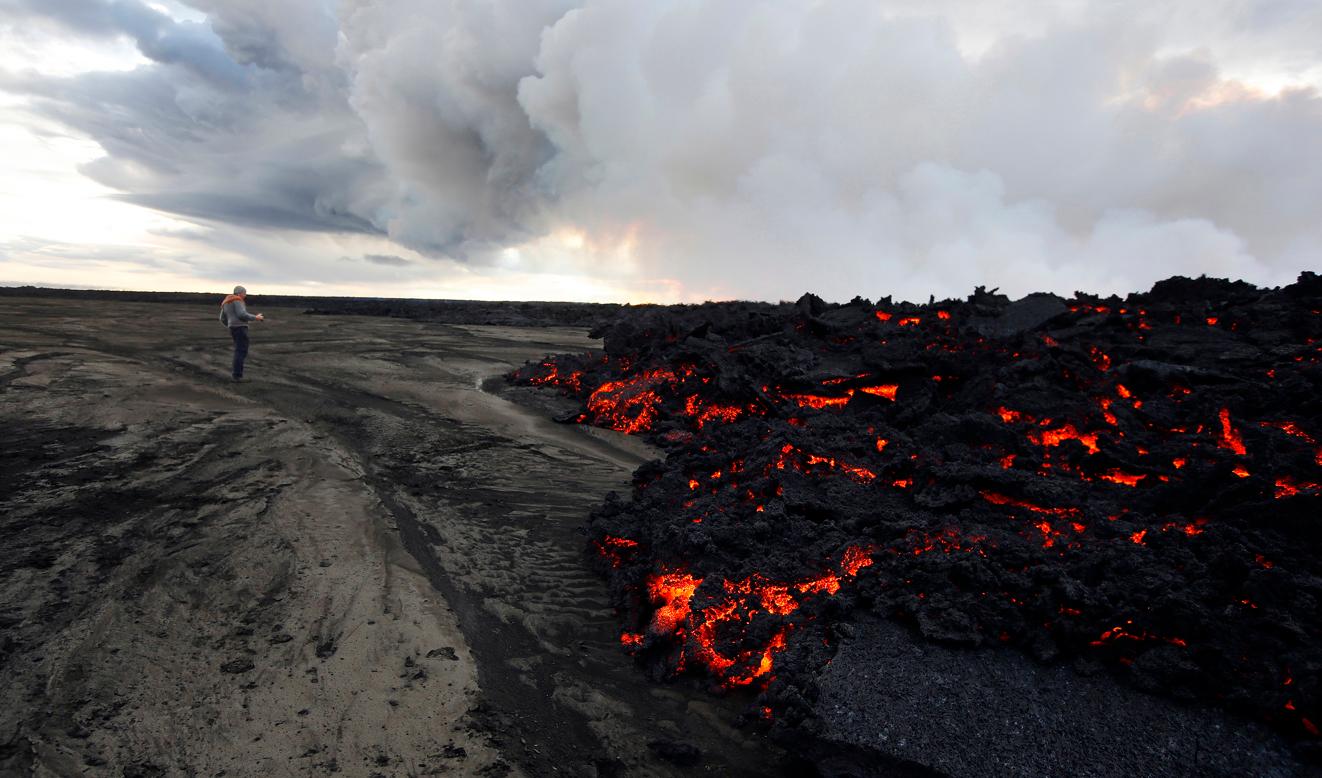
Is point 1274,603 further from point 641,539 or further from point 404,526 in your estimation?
point 404,526

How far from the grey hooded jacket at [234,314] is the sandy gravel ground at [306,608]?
2752 millimetres

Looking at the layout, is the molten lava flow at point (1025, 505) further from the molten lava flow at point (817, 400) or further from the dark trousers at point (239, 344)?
the dark trousers at point (239, 344)

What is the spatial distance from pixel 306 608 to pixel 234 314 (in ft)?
33.6

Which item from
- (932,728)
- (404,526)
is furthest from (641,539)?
(932,728)

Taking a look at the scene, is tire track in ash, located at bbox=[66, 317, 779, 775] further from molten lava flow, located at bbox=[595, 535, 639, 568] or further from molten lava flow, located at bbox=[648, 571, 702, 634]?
molten lava flow, located at bbox=[648, 571, 702, 634]

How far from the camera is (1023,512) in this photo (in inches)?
194

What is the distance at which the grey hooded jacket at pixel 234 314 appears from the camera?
1180 centimetres

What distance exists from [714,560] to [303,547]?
12.7 ft

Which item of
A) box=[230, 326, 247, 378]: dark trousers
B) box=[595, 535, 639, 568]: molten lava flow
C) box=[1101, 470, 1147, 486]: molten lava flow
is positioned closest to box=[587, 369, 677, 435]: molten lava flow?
box=[595, 535, 639, 568]: molten lava flow

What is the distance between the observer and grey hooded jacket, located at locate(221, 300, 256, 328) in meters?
11.8

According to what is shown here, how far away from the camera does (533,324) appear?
43000mm

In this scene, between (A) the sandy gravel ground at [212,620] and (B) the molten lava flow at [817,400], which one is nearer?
(A) the sandy gravel ground at [212,620]

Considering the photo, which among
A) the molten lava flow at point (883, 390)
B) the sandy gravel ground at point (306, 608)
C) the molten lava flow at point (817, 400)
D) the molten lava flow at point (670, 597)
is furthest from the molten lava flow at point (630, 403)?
the molten lava flow at point (670, 597)

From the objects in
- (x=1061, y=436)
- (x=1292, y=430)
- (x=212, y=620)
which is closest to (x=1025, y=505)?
(x=1061, y=436)
